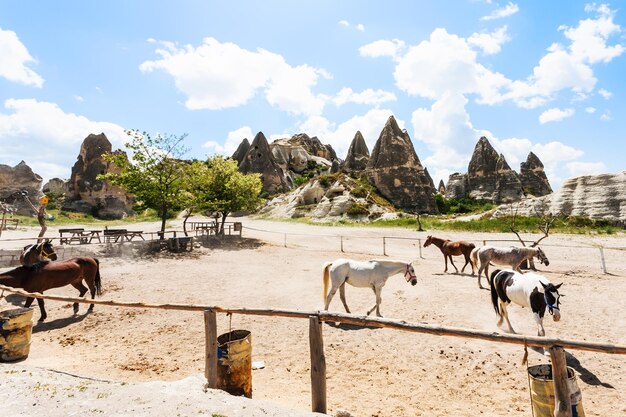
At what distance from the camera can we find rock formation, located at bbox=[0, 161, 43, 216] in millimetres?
42188

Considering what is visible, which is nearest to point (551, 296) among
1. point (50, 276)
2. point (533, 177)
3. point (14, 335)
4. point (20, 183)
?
point (14, 335)

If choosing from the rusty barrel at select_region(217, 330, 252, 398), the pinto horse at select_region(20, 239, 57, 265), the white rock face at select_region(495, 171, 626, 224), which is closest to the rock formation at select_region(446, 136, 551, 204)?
the white rock face at select_region(495, 171, 626, 224)

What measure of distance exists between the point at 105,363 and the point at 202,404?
166 inches

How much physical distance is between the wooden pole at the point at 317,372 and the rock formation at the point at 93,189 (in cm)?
5424

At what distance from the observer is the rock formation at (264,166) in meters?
77.6

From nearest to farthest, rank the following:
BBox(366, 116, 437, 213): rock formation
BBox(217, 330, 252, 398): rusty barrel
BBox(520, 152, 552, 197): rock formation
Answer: BBox(217, 330, 252, 398): rusty barrel
BBox(366, 116, 437, 213): rock formation
BBox(520, 152, 552, 197): rock formation

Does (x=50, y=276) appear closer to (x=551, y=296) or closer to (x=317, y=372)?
(x=317, y=372)

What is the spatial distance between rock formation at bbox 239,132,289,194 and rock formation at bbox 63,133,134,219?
32413mm

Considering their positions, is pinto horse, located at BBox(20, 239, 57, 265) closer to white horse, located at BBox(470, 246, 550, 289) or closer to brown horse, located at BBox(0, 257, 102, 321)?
brown horse, located at BBox(0, 257, 102, 321)

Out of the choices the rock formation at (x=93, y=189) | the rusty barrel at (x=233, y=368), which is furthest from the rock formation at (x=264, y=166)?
the rusty barrel at (x=233, y=368)

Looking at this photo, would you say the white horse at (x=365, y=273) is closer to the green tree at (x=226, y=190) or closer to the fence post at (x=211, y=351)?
the fence post at (x=211, y=351)

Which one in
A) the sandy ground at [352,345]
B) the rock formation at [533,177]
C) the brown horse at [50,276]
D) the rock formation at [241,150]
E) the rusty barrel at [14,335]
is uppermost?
the rock formation at [241,150]

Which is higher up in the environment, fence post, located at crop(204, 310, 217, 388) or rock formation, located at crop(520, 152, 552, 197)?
rock formation, located at crop(520, 152, 552, 197)

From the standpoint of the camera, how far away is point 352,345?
25.0ft
